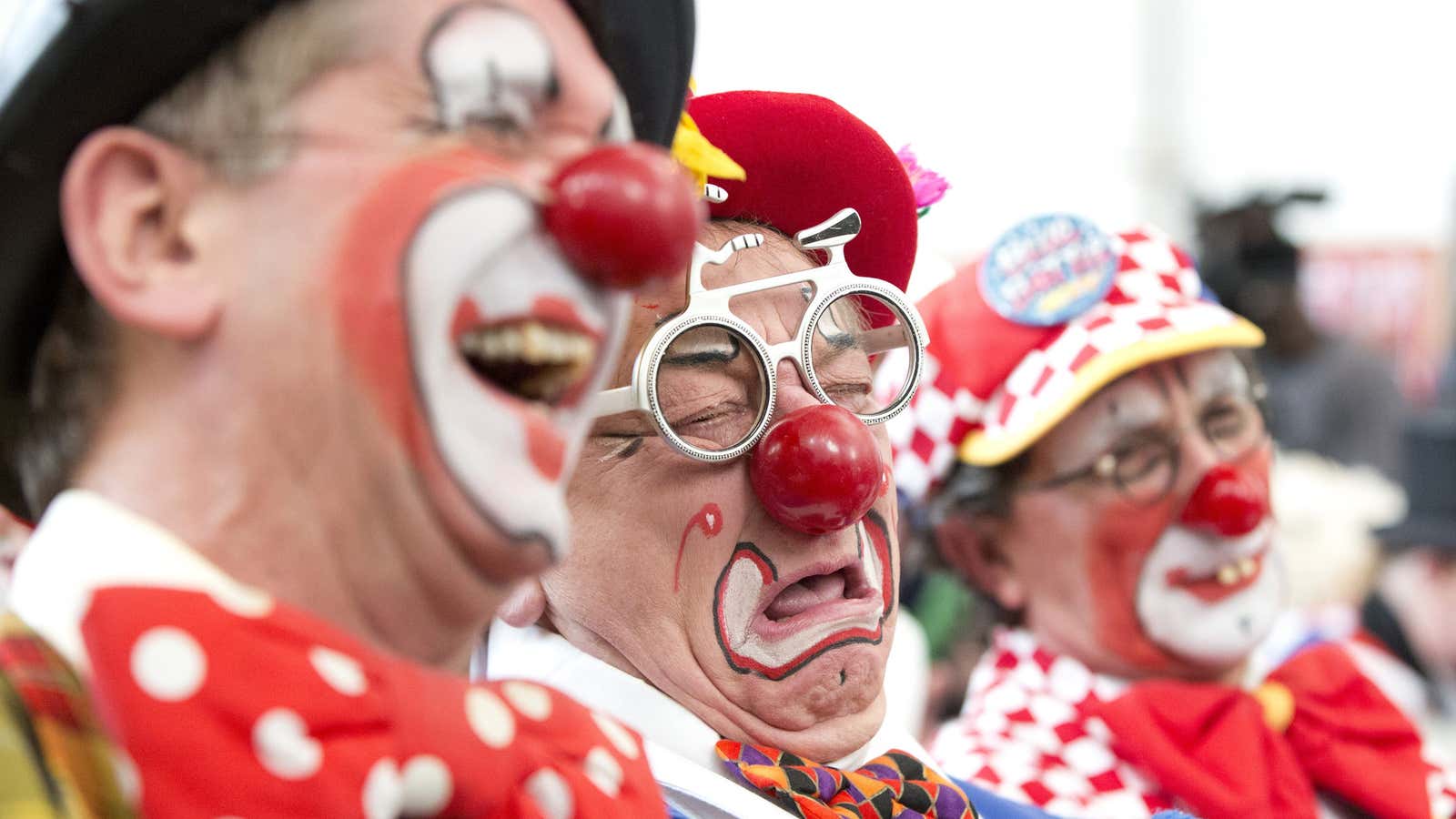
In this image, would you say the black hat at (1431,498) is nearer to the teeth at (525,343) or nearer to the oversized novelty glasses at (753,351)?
the oversized novelty glasses at (753,351)

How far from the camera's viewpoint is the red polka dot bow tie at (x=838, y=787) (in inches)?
48.4

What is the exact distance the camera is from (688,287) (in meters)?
1.32

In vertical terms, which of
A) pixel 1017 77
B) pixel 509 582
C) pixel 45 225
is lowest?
pixel 1017 77

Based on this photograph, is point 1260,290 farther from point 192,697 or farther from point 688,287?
point 192,697

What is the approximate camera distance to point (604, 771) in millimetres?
889

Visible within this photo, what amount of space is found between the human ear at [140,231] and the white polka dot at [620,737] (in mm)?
326

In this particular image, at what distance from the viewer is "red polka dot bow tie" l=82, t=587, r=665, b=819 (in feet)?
2.35

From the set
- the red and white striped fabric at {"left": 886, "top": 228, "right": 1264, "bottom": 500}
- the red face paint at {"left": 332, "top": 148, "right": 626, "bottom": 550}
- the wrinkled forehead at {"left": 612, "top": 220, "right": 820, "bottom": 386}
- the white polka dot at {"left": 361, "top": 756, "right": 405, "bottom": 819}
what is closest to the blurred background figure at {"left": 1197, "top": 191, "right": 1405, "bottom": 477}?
the red and white striped fabric at {"left": 886, "top": 228, "right": 1264, "bottom": 500}

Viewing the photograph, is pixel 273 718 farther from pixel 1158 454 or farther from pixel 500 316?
pixel 1158 454

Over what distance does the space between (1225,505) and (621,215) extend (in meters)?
1.24

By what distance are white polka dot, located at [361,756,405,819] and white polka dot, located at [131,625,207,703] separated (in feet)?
0.30

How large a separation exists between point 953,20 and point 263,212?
17.5ft

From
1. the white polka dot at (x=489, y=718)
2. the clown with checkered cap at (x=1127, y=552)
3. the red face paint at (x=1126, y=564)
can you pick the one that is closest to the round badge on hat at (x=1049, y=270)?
the clown with checkered cap at (x=1127, y=552)

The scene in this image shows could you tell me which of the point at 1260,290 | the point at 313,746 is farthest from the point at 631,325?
the point at 1260,290
